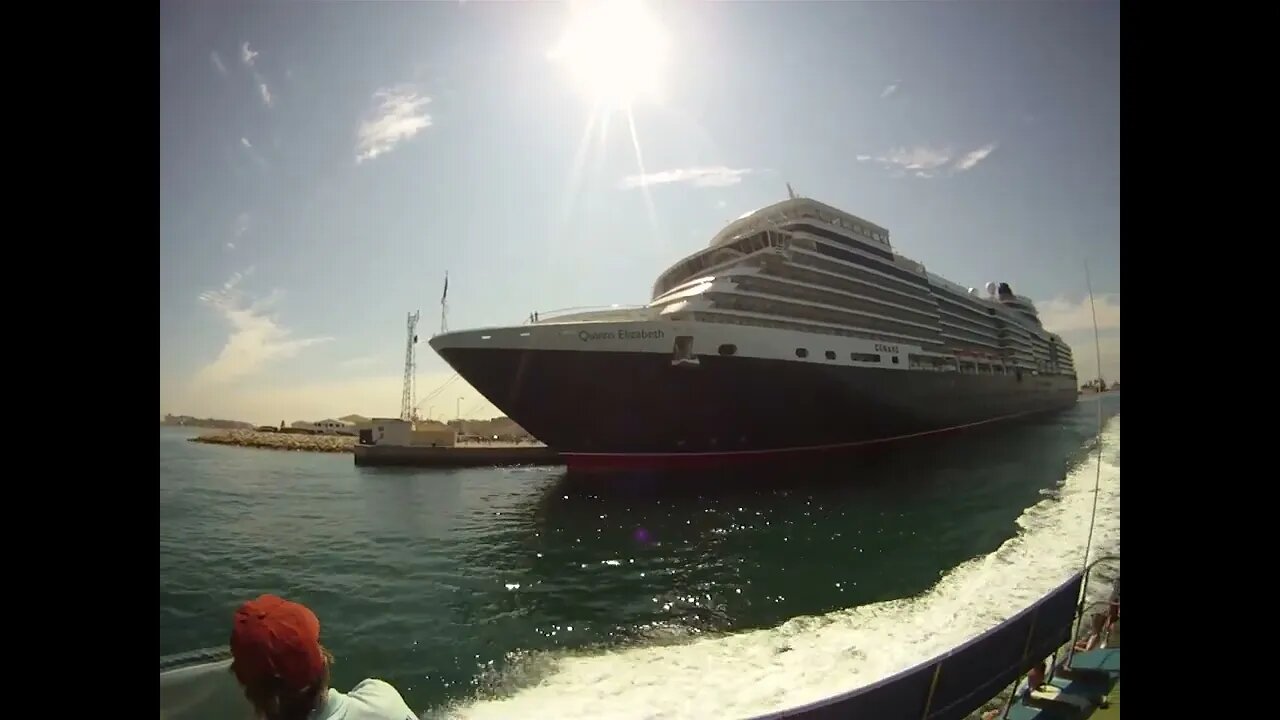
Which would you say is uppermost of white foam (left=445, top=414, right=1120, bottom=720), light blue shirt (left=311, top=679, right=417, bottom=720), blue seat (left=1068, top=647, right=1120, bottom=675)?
light blue shirt (left=311, top=679, right=417, bottom=720)

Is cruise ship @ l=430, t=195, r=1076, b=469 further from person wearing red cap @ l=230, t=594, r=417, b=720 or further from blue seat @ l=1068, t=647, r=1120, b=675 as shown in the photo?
person wearing red cap @ l=230, t=594, r=417, b=720

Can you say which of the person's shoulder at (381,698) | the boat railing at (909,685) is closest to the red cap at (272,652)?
the person's shoulder at (381,698)

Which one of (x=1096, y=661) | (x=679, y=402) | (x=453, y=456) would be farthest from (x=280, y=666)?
(x=453, y=456)

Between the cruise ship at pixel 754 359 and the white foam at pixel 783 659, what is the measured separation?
3003 mm

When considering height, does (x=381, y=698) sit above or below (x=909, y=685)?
→ above

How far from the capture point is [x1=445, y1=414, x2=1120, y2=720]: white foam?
2.54 meters

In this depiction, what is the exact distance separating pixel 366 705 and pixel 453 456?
8.22 m

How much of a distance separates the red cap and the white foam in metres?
1.77

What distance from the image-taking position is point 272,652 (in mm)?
1106

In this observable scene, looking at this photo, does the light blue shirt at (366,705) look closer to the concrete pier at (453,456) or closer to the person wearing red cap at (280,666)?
the person wearing red cap at (280,666)

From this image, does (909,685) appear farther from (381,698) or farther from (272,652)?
(272,652)

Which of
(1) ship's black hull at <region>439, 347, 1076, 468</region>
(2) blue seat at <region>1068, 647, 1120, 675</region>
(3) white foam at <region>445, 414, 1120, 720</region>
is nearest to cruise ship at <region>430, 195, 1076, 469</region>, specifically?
(1) ship's black hull at <region>439, 347, 1076, 468</region>
